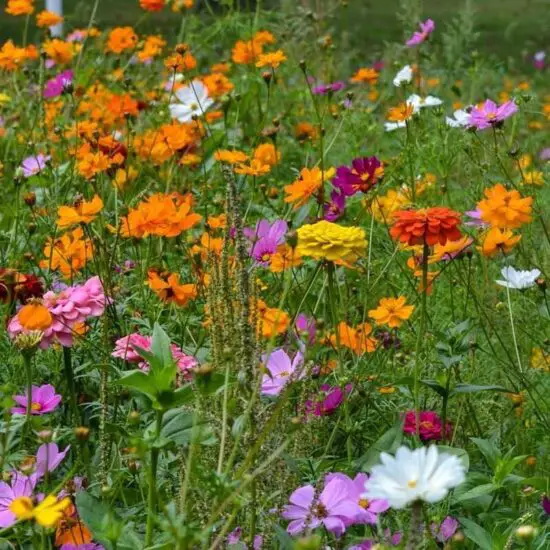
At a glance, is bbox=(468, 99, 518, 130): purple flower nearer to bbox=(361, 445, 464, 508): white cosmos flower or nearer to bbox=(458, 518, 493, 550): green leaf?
bbox=(458, 518, 493, 550): green leaf

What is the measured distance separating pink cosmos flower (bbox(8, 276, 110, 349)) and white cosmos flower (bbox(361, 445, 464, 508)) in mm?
592

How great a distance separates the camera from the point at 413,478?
78 centimetres

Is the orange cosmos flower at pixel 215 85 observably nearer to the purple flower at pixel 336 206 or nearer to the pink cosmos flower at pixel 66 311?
the purple flower at pixel 336 206

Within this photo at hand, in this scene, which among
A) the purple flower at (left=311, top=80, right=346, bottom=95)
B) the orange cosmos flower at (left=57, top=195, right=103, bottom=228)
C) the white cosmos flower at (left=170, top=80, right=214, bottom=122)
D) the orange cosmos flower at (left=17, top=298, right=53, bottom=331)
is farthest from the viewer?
the white cosmos flower at (left=170, top=80, right=214, bottom=122)

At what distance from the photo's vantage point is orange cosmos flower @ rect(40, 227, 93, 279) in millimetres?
1616

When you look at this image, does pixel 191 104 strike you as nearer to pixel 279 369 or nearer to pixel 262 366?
pixel 279 369

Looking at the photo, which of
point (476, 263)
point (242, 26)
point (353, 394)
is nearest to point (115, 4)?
point (242, 26)

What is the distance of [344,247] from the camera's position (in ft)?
4.06

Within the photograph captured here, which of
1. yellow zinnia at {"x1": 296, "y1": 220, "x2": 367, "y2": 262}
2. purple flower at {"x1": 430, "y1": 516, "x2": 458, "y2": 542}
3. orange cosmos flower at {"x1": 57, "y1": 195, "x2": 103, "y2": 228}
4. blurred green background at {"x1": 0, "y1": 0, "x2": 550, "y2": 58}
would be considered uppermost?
yellow zinnia at {"x1": 296, "y1": 220, "x2": 367, "y2": 262}

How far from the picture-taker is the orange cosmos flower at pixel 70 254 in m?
1.62

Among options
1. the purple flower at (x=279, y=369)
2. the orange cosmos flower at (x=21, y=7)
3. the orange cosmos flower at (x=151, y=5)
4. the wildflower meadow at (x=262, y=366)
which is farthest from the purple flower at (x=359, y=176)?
the orange cosmos flower at (x=21, y=7)

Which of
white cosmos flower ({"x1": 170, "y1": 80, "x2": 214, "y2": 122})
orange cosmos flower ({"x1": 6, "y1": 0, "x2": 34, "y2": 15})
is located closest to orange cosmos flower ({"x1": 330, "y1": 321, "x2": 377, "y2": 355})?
white cosmos flower ({"x1": 170, "y1": 80, "x2": 214, "y2": 122})

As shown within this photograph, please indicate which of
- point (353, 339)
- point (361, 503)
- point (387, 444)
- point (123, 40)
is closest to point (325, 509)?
point (361, 503)

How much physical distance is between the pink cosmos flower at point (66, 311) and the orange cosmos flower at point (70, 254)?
0.92 ft
